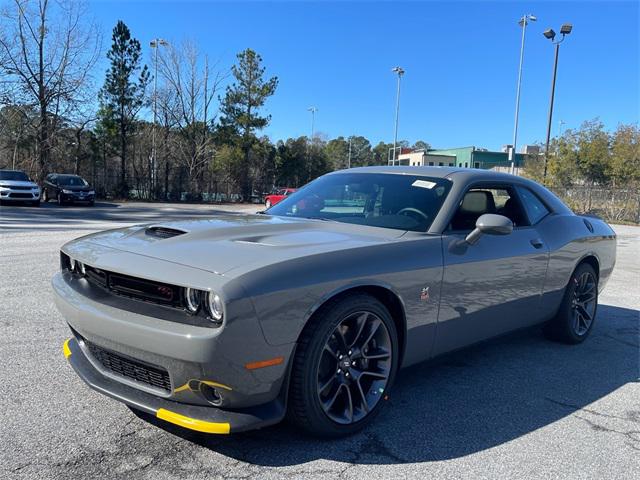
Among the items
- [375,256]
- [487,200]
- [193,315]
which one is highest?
[487,200]

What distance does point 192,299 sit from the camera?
243cm

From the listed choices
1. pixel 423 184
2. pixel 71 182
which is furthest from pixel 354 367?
pixel 71 182

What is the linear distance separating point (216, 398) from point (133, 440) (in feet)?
2.03

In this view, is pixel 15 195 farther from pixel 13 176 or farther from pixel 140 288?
pixel 140 288

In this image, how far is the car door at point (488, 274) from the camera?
3.36 meters

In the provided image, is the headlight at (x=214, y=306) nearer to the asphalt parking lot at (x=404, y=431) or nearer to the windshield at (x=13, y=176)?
the asphalt parking lot at (x=404, y=431)

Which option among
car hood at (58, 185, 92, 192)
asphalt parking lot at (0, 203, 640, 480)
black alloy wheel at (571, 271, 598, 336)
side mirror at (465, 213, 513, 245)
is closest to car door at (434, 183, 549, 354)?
side mirror at (465, 213, 513, 245)

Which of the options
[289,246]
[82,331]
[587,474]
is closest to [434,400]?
[587,474]

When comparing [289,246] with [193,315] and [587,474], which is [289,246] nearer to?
[193,315]

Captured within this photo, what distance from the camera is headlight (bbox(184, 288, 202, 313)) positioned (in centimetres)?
241

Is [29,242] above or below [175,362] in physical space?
below

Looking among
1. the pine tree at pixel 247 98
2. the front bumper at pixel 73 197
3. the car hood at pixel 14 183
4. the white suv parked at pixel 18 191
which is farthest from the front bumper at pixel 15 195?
the pine tree at pixel 247 98

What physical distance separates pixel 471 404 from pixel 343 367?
1.10 m

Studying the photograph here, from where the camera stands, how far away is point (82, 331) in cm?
273
